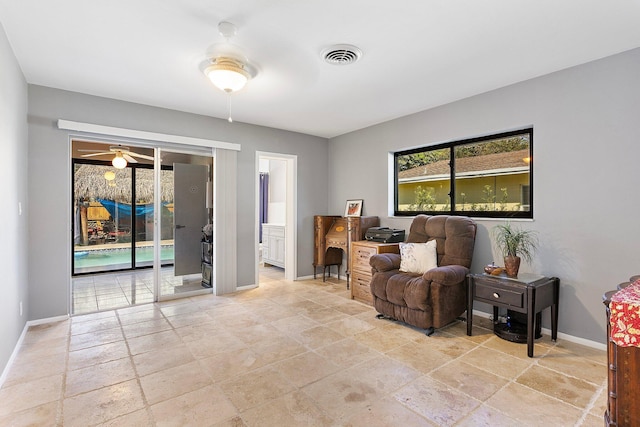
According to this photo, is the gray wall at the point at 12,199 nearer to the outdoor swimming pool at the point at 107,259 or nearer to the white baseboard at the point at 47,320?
the white baseboard at the point at 47,320

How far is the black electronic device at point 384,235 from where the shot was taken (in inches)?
165

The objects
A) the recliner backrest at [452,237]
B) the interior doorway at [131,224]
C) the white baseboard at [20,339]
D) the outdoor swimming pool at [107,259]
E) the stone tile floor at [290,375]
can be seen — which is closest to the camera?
the stone tile floor at [290,375]

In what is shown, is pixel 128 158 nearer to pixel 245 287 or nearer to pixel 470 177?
pixel 245 287

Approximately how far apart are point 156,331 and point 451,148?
4022 mm

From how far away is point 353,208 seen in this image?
5.21 meters

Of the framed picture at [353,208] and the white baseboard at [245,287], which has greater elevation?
the framed picture at [353,208]

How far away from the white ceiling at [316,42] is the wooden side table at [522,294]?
1961 mm

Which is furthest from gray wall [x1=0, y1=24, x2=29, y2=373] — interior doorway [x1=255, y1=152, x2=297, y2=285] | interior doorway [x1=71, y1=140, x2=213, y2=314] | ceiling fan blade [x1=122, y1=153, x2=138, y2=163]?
interior doorway [x1=255, y1=152, x2=297, y2=285]

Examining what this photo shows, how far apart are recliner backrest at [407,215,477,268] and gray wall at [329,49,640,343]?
0.86ft

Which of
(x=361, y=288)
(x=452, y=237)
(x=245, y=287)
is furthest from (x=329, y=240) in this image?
(x=452, y=237)

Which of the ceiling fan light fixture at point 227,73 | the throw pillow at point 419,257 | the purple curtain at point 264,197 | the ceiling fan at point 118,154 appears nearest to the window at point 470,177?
the throw pillow at point 419,257

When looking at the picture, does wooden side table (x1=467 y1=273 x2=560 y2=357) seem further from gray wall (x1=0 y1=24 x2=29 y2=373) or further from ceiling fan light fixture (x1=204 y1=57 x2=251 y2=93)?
gray wall (x1=0 y1=24 x2=29 y2=373)

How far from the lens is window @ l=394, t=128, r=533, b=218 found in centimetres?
338

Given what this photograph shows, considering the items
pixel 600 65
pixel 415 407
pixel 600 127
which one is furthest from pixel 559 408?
pixel 600 65
